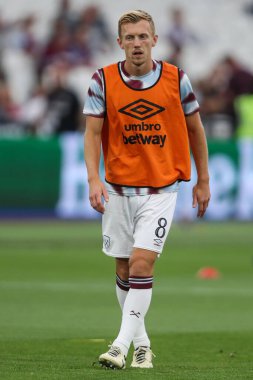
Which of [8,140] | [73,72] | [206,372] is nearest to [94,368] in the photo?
[206,372]

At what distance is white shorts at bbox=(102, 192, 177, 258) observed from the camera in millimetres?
7871

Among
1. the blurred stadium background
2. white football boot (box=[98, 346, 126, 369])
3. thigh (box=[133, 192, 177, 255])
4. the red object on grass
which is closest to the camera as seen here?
white football boot (box=[98, 346, 126, 369])

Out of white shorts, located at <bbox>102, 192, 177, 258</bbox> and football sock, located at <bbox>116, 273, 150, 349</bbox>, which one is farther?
football sock, located at <bbox>116, 273, 150, 349</bbox>

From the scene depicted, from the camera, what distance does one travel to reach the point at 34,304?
1228 cm

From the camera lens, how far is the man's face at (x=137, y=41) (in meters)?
7.83

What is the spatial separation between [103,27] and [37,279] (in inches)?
593

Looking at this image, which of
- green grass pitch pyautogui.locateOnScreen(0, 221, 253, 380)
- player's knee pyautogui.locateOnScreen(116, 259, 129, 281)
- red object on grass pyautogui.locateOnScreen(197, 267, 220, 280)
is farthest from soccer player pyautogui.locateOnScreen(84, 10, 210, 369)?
red object on grass pyautogui.locateOnScreen(197, 267, 220, 280)

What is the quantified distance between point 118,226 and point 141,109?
766 millimetres

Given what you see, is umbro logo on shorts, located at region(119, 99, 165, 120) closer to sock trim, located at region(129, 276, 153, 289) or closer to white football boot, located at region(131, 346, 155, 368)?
sock trim, located at region(129, 276, 153, 289)

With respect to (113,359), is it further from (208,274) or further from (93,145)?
(208,274)

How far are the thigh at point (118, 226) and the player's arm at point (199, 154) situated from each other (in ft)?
1.59

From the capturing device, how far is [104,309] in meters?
11.9

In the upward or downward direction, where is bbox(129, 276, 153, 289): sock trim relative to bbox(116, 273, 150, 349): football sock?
upward

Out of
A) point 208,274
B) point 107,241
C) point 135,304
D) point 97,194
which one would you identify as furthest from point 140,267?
point 208,274
